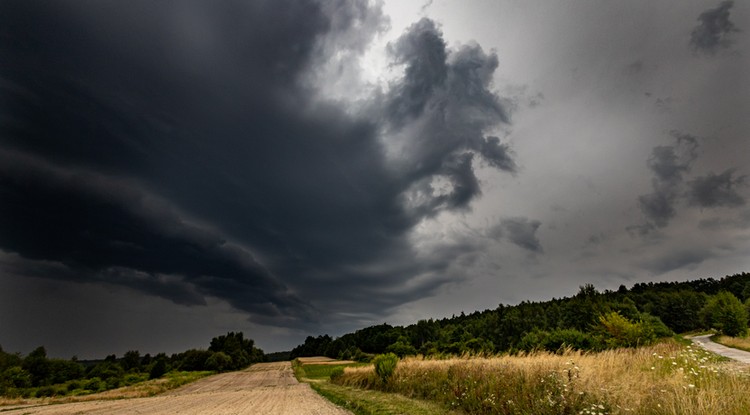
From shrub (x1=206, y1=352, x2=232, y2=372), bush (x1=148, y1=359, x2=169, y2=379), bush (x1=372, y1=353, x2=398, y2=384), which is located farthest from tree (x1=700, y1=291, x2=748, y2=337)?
shrub (x1=206, y1=352, x2=232, y2=372)

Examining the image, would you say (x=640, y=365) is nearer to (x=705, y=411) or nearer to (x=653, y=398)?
(x=653, y=398)

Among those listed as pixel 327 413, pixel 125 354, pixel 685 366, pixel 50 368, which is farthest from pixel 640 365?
pixel 125 354

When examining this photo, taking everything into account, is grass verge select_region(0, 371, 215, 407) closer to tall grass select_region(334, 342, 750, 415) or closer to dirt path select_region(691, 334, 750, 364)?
tall grass select_region(334, 342, 750, 415)

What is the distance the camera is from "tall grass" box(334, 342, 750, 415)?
7957 mm

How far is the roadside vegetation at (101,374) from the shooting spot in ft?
190

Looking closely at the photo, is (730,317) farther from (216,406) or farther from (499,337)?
(216,406)

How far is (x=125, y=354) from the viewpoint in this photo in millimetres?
137375

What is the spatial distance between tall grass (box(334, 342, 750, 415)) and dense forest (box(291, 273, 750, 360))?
30.8m

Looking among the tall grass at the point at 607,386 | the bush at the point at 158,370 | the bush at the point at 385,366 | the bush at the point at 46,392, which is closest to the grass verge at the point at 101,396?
the bush at the point at 46,392

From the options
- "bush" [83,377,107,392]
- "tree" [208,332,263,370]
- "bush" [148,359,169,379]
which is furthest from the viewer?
"tree" [208,332,263,370]

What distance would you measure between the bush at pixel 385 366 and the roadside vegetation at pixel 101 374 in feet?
131

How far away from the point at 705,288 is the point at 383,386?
22740 centimetres

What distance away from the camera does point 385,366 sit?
2842cm

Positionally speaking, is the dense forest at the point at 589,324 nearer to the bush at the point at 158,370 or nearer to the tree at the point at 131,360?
the bush at the point at 158,370
